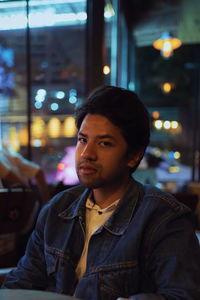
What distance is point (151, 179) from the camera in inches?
174

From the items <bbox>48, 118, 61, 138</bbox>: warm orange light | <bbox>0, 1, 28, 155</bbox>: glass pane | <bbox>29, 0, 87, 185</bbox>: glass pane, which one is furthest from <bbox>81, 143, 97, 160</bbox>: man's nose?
<bbox>48, 118, 61, 138</bbox>: warm orange light

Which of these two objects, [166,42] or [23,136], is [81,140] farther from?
[166,42]

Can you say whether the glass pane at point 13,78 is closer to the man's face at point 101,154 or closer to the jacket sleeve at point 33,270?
the jacket sleeve at point 33,270

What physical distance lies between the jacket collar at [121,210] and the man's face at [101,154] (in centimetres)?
8

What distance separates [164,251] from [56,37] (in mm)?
5356

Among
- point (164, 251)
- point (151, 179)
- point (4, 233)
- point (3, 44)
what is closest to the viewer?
point (164, 251)

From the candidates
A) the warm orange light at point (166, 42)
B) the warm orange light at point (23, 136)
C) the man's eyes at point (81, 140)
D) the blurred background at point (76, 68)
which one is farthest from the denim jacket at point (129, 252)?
the warm orange light at point (166, 42)

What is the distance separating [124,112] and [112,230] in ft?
1.27

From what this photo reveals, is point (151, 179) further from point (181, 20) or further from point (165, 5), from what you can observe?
point (165, 5)

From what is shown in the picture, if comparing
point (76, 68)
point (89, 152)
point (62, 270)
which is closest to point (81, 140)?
point (89, 152)

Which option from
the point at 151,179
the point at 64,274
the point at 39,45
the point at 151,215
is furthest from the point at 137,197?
the point at 39,45

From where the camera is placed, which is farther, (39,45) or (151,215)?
(39,45)

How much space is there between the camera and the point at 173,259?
0.84 meters

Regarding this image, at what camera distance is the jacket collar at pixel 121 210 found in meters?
0.96
